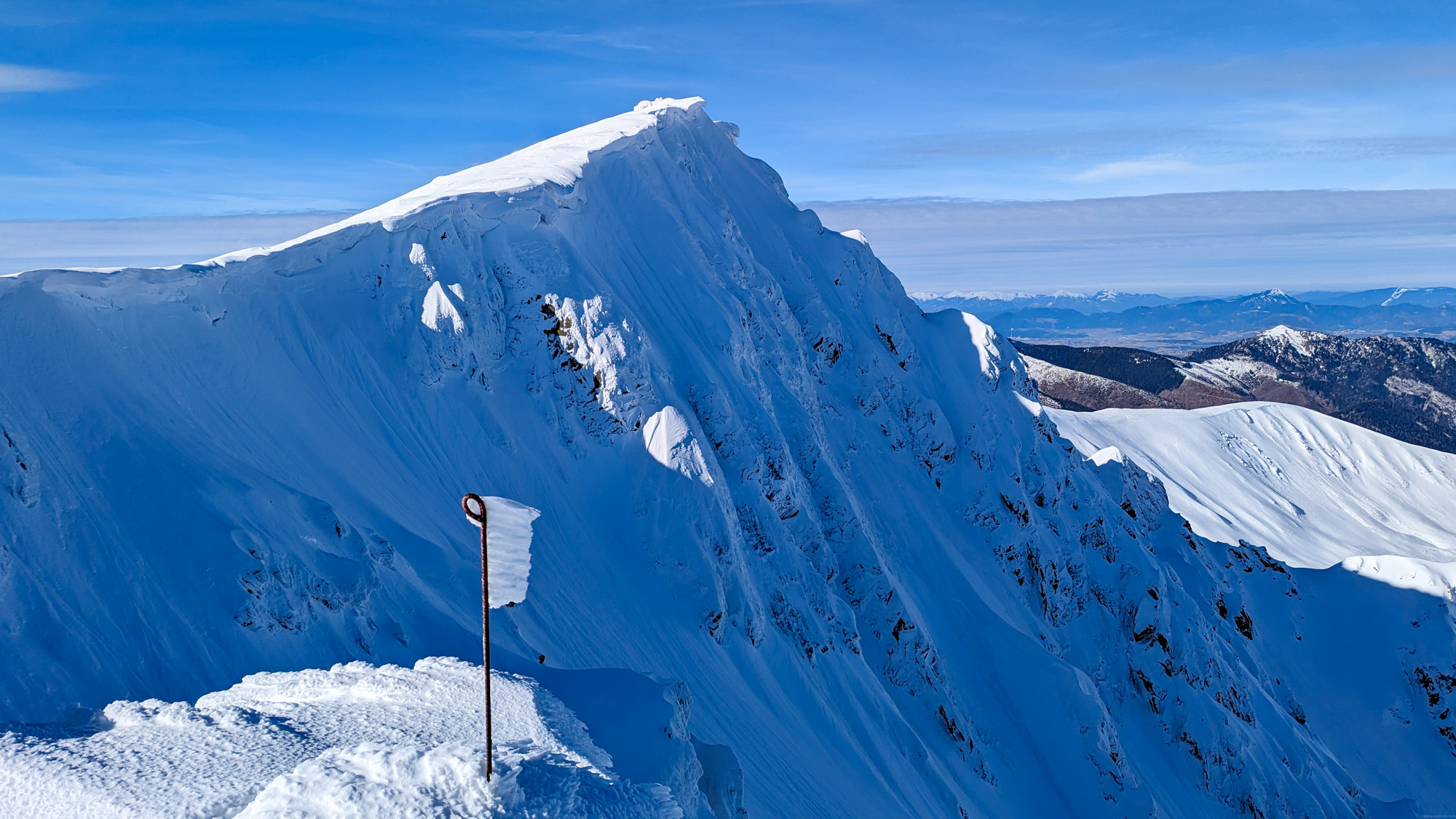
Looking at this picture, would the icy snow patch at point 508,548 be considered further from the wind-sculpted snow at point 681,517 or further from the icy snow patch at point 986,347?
the icy snow patch at point 986,347

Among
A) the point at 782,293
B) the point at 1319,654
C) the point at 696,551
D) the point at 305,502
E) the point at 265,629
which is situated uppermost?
the point at 782,293

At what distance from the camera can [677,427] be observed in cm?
2697

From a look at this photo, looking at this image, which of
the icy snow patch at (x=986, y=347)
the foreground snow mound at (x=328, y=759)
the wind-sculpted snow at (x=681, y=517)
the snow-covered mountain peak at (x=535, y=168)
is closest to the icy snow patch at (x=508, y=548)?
the foreground snow mound at (x=328, y=759)

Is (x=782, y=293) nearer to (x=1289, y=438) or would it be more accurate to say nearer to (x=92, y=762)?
(x=92, y=762)

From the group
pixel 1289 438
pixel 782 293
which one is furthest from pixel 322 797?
pixel 1289 438

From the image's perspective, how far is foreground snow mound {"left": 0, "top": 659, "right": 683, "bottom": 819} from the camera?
306 inches

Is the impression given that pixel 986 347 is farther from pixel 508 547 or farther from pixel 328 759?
pixel 328 759

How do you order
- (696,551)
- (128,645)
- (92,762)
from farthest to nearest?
(696,551)
(128,645)
(92,762)

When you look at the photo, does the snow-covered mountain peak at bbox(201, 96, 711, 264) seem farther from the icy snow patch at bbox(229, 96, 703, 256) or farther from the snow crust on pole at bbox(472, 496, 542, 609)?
the snow crust on pole at bbox(472, 496, 542, 609)

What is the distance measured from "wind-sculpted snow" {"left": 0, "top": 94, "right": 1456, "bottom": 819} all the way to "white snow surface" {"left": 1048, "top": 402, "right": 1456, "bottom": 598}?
33803 millimetres

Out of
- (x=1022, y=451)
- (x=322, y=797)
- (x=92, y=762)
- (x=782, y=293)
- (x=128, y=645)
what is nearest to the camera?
(x=322, y=797)

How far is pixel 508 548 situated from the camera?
29.5ft

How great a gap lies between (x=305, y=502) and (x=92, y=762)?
786 cm

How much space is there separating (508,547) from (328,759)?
8.67ft
